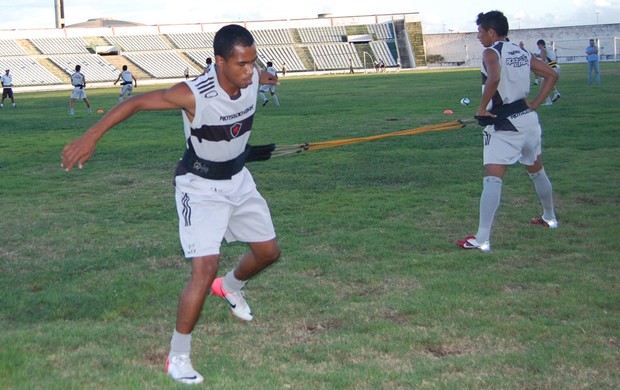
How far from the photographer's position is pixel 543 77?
9016 mm

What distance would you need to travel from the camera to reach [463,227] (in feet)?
30.2

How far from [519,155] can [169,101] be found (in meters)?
4.74

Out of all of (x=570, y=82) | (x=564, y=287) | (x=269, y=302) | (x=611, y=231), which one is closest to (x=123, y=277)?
(x=269, y=302)

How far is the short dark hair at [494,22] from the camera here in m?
8.34

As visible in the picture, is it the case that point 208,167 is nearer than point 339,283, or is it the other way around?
point 208,167

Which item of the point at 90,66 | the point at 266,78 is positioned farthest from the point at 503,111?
the point at 90,66

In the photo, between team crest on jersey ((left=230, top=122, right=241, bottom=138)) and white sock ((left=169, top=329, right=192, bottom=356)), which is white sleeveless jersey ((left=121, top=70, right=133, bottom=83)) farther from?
white sock ((left=169, top=329, right=192, bottom=356))

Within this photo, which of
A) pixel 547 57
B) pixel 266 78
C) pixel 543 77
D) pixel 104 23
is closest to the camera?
pixel 266 78

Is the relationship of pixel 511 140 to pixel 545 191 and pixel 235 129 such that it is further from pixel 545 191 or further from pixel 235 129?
pixel 235 129

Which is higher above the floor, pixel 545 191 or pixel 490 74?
pixel 490 74

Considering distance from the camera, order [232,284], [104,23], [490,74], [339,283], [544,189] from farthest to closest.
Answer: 1. [104,23]
2. [544,189]
3. [490,74]
4. [339,283]
5. [232,284]

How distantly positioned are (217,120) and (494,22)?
426cm

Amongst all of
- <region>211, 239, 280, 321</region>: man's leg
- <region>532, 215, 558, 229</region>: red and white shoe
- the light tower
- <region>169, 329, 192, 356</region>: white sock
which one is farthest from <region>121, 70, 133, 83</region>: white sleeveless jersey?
the light tower

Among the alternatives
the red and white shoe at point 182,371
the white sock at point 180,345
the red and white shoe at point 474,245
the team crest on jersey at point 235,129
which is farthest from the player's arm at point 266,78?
the red and white shoe at point 474,245
